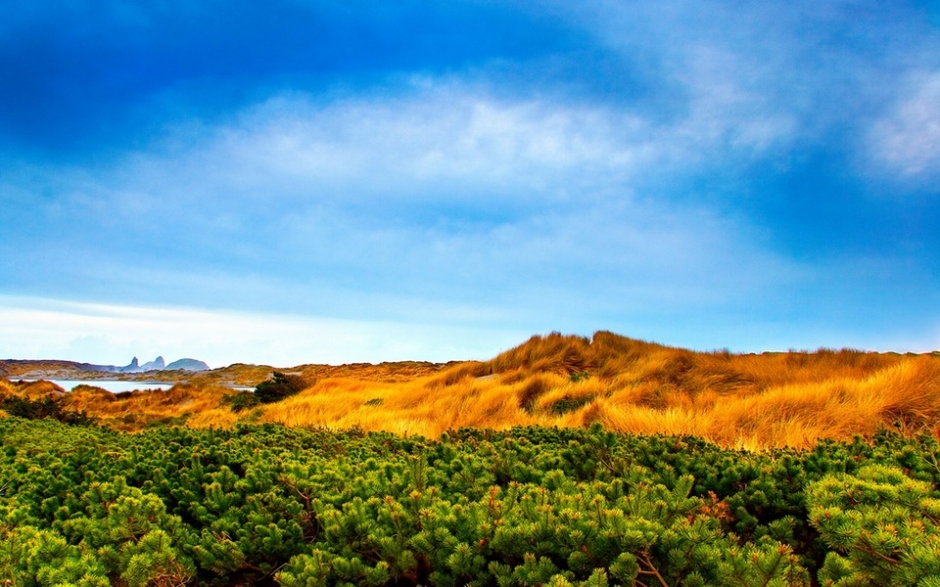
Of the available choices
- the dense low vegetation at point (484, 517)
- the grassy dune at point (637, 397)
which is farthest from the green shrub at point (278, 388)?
the dense low vegetation at point (484, 517)

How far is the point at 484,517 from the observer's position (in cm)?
258

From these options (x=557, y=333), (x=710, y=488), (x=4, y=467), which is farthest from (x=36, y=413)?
(x=710, y=488)

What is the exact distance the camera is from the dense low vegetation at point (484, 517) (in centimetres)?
225

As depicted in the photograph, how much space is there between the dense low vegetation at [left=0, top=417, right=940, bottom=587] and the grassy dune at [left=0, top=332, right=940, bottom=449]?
2.17m

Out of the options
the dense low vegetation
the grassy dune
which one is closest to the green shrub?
the grassy dune

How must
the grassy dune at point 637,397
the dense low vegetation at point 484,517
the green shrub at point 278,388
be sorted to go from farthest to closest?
the green shrub at point 278,388 → the grassy dune at point 637,397 → the dense low vegetation at point 484,517

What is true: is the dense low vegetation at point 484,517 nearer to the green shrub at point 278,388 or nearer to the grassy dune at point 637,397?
the grassy dune at point 637,397

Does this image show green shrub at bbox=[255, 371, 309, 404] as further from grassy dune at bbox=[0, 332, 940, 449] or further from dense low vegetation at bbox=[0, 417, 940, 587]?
dense low vegetation at bbox=[0, 417, 940, 587]

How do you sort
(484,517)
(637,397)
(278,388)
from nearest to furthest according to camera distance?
1. (484,517)
2. (637,397)
3. (278,388)

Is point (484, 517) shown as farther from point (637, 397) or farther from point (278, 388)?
point (278, 388)

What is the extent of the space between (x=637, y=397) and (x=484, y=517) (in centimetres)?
805

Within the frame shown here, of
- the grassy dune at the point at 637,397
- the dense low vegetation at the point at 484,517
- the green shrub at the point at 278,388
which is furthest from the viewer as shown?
the green shrub at the point at 278,388

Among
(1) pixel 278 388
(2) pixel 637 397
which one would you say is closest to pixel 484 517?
(2) pixel 637 397

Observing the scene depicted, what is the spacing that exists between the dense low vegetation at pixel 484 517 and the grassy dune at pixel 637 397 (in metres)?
2.17
